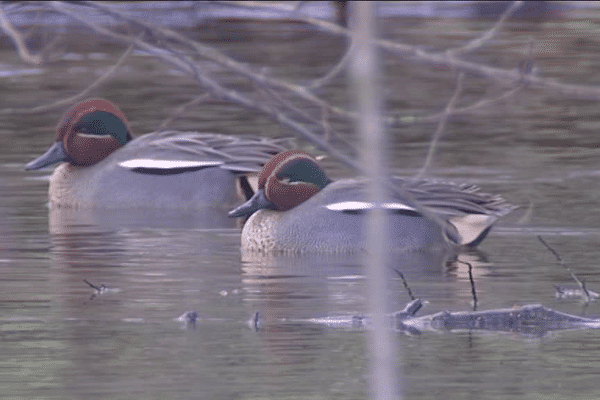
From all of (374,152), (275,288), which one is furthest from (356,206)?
(374,152)

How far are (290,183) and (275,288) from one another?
2.12 m

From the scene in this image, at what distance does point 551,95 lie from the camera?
2306 cm

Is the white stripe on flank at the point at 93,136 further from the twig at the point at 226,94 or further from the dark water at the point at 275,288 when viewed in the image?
the twig at the point at 226,94

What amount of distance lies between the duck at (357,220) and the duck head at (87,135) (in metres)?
3.61

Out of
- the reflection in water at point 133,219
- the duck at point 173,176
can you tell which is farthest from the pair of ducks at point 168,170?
the reflection in water at point 133,219

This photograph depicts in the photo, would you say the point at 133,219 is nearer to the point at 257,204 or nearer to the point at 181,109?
the point at 257,204

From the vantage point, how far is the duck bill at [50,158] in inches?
636

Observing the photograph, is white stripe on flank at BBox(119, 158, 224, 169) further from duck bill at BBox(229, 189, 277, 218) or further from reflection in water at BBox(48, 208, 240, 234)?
duck bill at BBox(229, 189, 277, 218)

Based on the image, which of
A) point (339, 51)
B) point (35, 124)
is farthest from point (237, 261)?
point (339, 51)

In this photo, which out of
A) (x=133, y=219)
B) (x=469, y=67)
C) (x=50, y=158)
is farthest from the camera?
(x=50, y=158)

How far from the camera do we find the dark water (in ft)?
27.3

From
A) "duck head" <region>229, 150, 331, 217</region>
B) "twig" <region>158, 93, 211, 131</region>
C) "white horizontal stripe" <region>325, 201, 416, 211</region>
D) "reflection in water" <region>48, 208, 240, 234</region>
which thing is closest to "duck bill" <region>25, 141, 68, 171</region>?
"reflection in water" <region>48, 208, 240, 234</region>

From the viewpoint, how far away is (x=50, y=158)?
16203mm

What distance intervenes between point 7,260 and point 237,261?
5.08 ft
